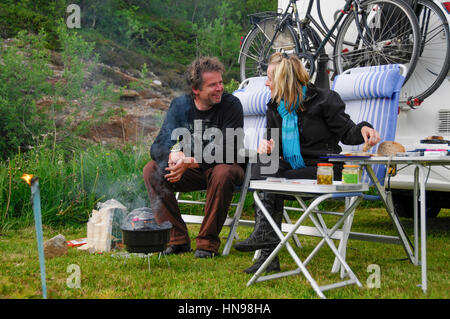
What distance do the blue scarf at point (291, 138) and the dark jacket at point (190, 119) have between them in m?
0.37

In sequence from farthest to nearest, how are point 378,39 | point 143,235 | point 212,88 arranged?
point 378,39, point 212,88, point 143,235

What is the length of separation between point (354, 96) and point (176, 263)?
170 cm

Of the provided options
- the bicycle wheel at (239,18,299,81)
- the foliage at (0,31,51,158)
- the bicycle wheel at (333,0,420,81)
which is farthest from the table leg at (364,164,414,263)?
the foliage at (0,31,51,158)

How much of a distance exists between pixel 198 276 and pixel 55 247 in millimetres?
989

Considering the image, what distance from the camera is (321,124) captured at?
2812 millimetres

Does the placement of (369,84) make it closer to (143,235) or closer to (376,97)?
(376,97)

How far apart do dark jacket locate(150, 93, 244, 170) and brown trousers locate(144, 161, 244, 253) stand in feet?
0.30

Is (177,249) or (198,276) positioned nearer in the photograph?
(198,276)

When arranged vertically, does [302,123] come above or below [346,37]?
below

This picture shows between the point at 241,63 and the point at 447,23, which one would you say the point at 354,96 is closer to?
the point at 447,23

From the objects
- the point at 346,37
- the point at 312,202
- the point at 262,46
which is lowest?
the point at 312,202

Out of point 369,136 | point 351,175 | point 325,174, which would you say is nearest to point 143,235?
point 325,174

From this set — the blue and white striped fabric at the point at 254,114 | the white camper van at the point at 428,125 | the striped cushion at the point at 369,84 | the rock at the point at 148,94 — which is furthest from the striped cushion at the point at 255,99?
the rock at the point at 148,94
